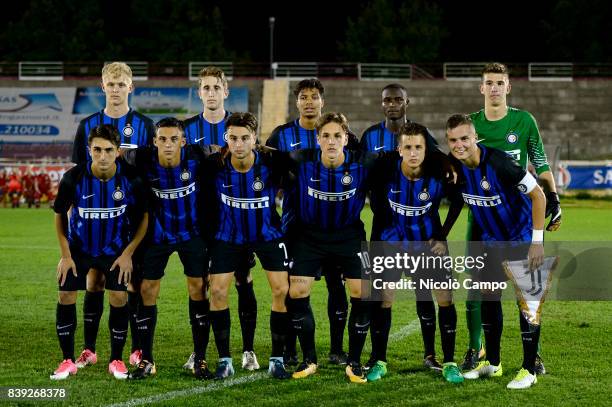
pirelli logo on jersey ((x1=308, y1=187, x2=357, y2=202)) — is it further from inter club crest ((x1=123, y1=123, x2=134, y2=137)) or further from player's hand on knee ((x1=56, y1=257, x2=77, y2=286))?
player's hand on knee ((x1=56, y1=257, x2=77, y2=286))

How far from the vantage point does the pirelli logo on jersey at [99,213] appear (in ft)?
18.6

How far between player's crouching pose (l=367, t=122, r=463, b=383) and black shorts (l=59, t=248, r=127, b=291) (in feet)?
5.76

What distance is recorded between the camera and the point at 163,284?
33.0 feet

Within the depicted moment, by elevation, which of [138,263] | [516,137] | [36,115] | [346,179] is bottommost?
[138,263]

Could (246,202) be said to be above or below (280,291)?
above

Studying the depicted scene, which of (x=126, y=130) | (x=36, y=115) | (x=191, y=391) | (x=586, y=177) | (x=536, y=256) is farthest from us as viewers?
(x=36, y=115)

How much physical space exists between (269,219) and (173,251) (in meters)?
0.68

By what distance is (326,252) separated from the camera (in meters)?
5.71

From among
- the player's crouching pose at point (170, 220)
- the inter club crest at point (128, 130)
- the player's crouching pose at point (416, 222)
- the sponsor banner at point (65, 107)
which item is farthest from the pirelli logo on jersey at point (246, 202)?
the sponsor banner at point (65, 107)

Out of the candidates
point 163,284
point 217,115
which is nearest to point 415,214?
point 217,115

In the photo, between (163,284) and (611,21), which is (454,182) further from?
(611,21)

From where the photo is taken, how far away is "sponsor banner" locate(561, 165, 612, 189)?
24.7 metres

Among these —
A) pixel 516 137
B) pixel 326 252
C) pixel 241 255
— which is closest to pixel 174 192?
pixel 241 255

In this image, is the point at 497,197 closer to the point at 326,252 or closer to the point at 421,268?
the point at 421,268
